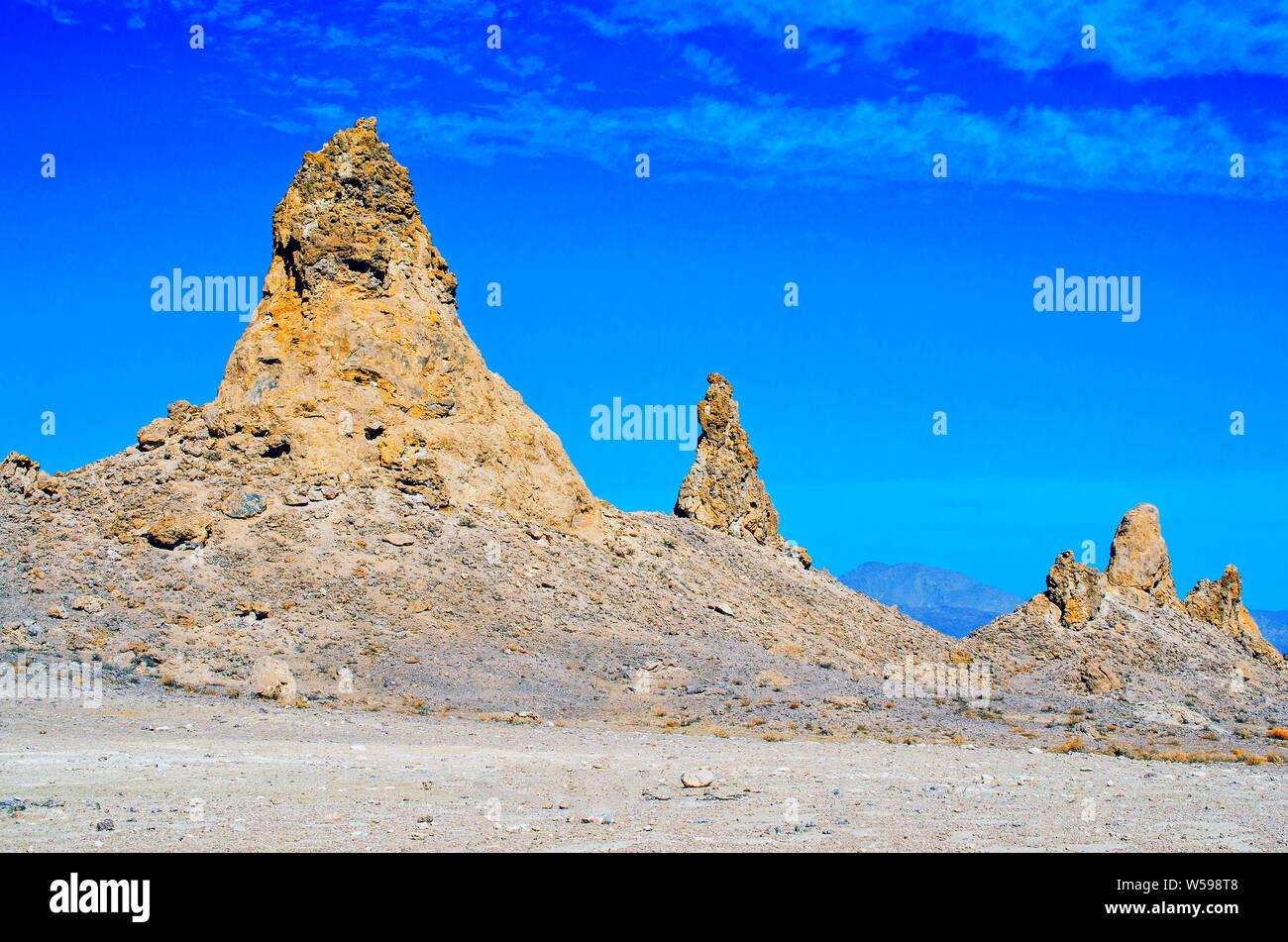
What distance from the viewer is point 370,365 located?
36.5m

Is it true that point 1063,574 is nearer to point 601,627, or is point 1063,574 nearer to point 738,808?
point 601,627

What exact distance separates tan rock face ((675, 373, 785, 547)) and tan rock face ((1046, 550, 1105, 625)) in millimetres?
12124

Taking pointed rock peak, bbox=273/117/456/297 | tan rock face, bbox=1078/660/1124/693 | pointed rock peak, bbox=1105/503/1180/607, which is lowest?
tan rock face, bbox=1078/660/1124/693

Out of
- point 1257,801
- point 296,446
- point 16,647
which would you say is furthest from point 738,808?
point 296,446

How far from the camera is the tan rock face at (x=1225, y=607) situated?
5150 cm

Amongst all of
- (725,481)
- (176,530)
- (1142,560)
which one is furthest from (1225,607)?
(176,530)

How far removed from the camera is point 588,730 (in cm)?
2452

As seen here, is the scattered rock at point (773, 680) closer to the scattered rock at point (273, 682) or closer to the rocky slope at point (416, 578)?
the rocky slope at point (416, 578)

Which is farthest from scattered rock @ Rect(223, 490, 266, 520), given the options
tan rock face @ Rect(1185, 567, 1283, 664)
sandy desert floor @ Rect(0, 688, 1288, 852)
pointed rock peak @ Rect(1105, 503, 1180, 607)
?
tan rock face @ Rect(1185, 567, 1283, 664)

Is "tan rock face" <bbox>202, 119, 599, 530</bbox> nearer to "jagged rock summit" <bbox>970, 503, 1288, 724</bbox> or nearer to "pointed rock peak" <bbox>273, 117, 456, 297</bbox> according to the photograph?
"pointed rock peak" <bbox>273, 117, 456, 297</bbox>

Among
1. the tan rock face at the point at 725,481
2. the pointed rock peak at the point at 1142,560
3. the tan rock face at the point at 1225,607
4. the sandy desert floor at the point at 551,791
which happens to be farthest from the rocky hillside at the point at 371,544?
the tan rock face at the point at 1225,607

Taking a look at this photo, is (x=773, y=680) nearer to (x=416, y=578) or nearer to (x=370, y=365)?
(x=416, y=578)

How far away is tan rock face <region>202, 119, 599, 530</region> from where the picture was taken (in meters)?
36.0

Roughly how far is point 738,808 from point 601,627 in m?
20.4
